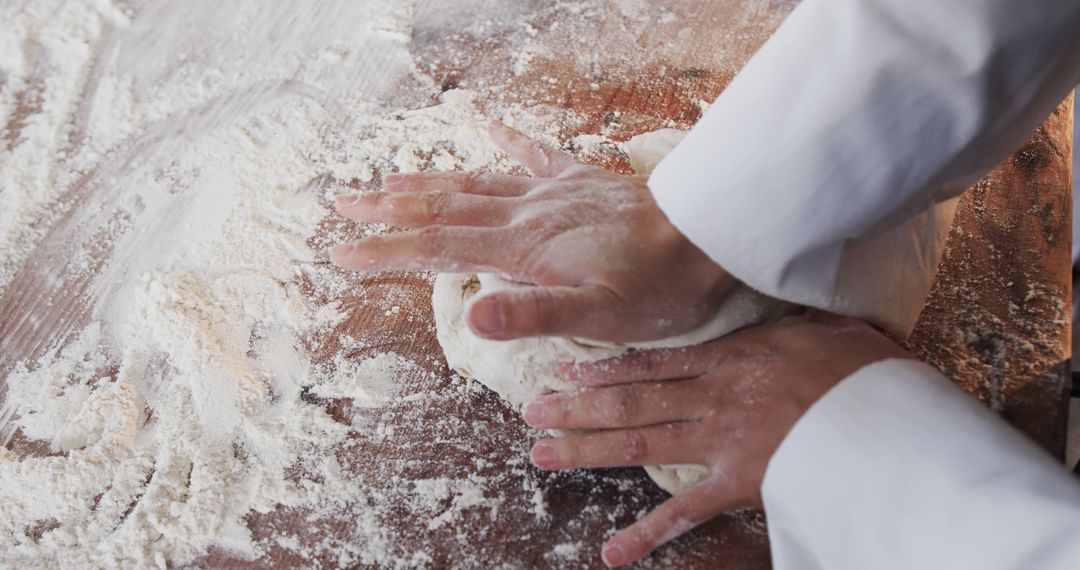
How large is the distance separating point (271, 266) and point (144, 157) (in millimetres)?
402

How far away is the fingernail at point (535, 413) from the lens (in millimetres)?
920

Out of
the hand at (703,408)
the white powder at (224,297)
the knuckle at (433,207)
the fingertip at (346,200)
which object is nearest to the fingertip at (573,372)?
the hand at (703,408)

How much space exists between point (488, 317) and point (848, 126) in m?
0.43

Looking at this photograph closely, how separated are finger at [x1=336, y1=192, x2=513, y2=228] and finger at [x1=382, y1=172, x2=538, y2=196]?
0.17 feet

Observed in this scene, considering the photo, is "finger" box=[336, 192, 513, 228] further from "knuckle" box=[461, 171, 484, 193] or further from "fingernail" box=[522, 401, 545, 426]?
"fingernail" box=[522, 401, 545, 426]

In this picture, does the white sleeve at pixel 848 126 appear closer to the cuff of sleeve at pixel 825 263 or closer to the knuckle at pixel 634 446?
the cuff of sleeve at pixel 825 263

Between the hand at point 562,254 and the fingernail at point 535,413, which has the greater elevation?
the hand at point 562,254

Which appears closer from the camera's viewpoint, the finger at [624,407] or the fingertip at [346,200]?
the finger at [624,407]

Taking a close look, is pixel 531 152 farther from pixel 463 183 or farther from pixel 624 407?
pixel 624 407

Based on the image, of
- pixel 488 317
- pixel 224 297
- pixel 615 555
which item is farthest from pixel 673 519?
pixel 224 297

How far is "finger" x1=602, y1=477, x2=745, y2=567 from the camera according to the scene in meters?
0.83

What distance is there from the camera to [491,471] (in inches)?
36.8

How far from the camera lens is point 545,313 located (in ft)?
2.63

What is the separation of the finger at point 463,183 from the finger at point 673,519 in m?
0.44
